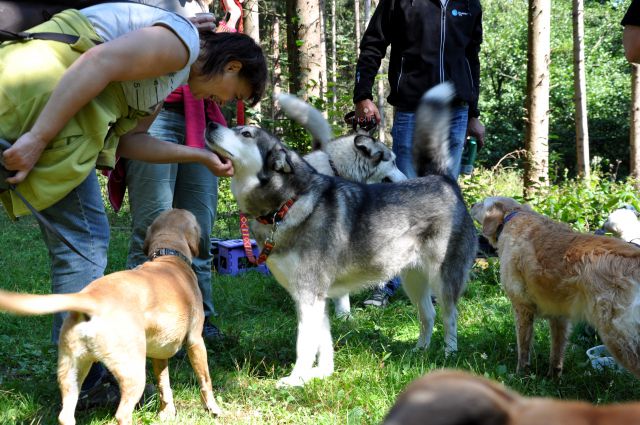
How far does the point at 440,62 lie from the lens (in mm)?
5574

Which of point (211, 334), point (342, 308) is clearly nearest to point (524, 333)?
point (342, 308)

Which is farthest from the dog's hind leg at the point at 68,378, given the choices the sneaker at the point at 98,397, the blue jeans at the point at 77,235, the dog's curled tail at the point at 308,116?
the dog's curled tail at the point at 308,116

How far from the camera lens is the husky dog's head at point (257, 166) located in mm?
4230

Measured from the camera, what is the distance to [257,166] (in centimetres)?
425

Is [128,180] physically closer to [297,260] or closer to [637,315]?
[297,260]

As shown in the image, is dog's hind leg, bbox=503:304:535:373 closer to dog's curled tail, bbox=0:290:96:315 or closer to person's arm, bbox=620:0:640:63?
person's arm, bbox=620:0:640:63

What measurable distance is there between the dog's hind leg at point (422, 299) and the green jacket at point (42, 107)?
108 inches

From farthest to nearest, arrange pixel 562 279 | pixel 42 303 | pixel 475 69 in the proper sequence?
pixel 475 69, pixel 562 279, pixel 42 303

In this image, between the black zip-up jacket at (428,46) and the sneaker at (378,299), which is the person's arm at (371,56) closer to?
the black zip-up jacket at (428,46)

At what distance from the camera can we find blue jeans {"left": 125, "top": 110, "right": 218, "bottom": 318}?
4340 millimetres

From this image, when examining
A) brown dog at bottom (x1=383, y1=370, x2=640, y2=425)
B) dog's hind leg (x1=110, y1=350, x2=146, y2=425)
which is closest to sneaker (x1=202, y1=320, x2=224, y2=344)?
dog's hind leg (x1=110, y1=350, x2=146, y2=425)

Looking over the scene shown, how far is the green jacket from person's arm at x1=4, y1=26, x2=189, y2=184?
0.08 m

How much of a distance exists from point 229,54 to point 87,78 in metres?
0.99

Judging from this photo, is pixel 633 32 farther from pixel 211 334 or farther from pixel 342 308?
pixel 211 334
